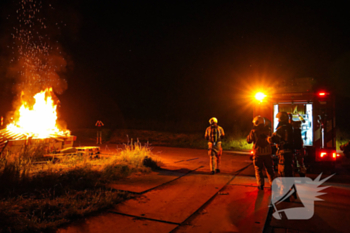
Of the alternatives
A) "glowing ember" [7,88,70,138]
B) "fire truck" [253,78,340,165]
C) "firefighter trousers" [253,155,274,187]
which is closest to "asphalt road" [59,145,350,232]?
"firefighter trousers" [253,155,274,187]

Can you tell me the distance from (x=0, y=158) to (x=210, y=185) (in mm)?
5220

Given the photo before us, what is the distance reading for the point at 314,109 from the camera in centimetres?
816

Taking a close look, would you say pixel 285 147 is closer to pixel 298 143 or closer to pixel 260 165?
pixel 298 143

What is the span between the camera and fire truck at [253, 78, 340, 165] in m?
7.93

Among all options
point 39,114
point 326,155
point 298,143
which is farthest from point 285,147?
point 39,114

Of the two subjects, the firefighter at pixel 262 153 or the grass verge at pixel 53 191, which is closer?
the grass verge at pixel 53 191

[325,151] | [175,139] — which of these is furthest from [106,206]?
[175,139]

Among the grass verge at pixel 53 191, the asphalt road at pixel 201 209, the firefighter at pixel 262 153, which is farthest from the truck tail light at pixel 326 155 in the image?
the grass verge at pixel 53 191

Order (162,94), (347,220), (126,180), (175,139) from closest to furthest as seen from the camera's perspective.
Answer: (347,220) < (126,180) < (175,139) < (162,94)

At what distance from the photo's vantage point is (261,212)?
4.46m

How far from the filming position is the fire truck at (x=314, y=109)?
7930 millimetres

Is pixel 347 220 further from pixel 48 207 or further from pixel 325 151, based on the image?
pixel 48 207

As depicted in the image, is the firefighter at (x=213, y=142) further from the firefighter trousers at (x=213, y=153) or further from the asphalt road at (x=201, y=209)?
the asphalt road at (x=201, y=209)

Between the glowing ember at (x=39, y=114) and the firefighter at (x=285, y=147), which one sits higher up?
the glowing ember at (x=39, y=114)
